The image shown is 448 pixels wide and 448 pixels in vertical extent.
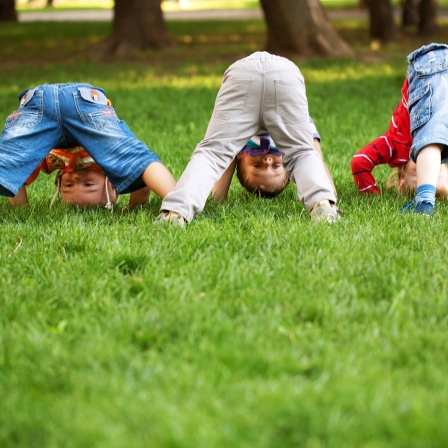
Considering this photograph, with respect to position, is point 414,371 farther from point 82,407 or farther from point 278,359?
point 82,407

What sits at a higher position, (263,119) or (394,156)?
(263,119)

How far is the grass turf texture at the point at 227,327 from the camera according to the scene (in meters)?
2.27

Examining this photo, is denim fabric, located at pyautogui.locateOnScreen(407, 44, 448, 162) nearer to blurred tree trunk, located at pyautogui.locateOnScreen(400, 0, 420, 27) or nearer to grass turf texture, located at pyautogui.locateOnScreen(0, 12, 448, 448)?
grass turf texture, located at pyautogui.locateOnScreen(0, 12, 448, 448)

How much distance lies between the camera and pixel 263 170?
490 centimetres

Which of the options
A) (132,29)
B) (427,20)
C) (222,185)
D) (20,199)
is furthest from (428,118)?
(427,20)

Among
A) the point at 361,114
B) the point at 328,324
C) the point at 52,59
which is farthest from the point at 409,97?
the point at 52,59

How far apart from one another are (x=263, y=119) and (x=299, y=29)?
923 centimetres

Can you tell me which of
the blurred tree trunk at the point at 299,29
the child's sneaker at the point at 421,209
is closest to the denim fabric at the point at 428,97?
the child's sneaker at the point at 421,209

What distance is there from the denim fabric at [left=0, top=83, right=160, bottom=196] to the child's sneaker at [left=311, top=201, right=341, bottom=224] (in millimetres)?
921

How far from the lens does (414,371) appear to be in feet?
8.36

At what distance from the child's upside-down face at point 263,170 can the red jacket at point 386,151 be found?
46 cm

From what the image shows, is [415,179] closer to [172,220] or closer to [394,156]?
[394,156]

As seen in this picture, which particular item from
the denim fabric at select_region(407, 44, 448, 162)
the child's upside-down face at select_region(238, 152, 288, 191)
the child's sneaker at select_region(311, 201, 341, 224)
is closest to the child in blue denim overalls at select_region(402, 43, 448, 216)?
the denim fabric at select_region(407, 44, 448, 162)

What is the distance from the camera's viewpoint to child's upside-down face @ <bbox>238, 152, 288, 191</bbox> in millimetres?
4875
